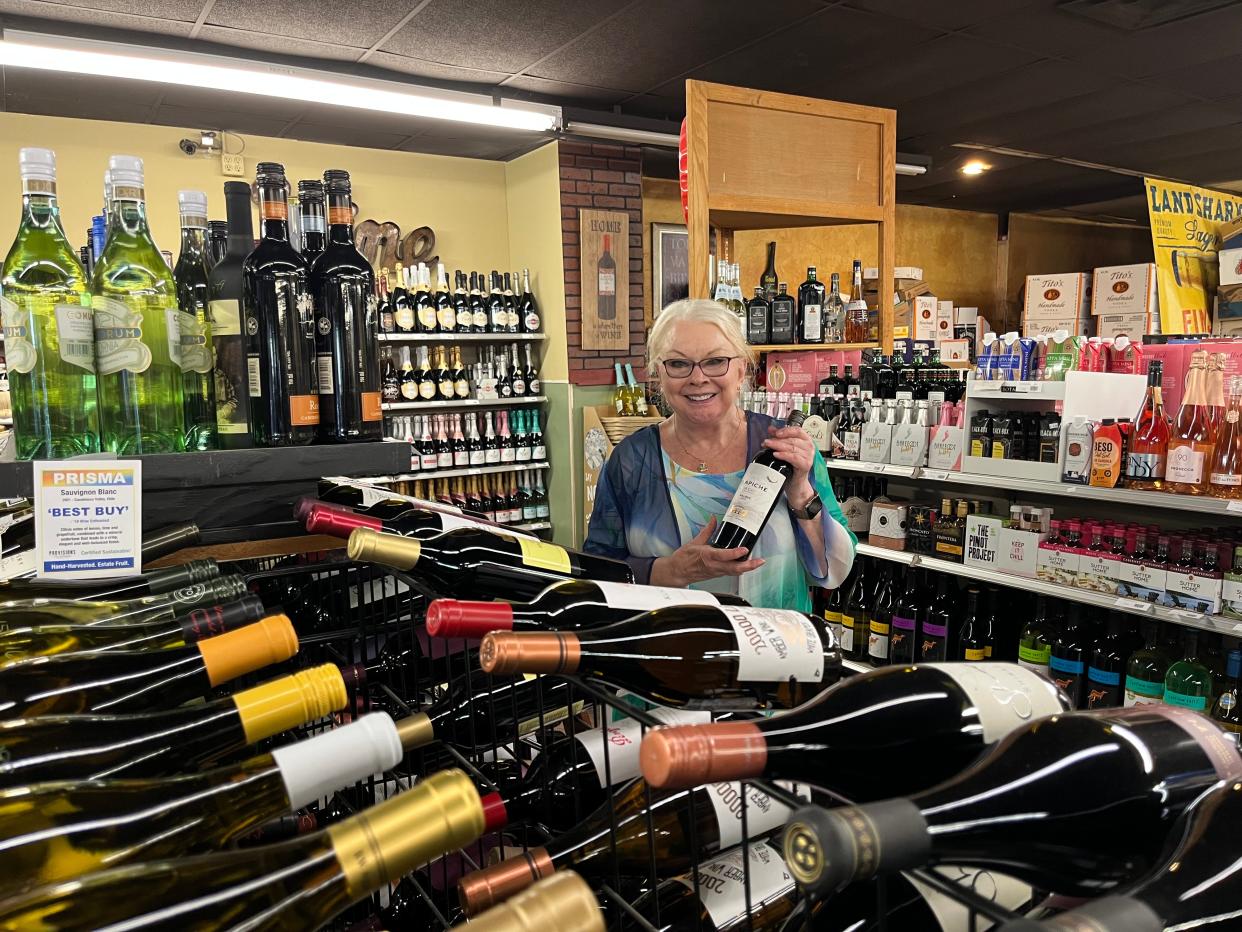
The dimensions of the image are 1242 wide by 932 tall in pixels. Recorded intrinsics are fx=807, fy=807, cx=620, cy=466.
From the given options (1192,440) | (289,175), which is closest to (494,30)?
(289,175)

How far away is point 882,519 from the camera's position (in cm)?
371

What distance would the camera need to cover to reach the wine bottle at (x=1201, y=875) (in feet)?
1.54

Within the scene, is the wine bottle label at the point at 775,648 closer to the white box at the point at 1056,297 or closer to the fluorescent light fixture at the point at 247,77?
the fluorescent light fixture at the point at 247,77

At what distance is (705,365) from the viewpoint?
6.28 feet

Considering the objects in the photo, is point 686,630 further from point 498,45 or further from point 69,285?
point 498,45

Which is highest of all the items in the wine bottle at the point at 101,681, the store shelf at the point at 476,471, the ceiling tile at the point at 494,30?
the ceiling tile at the point at 494,30

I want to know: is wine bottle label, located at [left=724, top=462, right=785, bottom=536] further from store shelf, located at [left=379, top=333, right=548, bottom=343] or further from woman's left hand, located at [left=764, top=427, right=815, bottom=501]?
store shelf, located at [left=379, top=333, right=548, bottom=343]

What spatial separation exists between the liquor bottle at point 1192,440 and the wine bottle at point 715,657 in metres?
2.35

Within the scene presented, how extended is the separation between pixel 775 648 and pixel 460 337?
5.16 meters

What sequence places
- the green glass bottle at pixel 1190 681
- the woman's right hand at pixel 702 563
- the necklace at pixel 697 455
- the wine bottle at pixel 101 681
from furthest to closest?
the green glass bottle at pixel 1190 681 < the necklace at pixel 697 455 < the woman's right hand at pixel 702 563 < the wine bottle at pixel 101 681

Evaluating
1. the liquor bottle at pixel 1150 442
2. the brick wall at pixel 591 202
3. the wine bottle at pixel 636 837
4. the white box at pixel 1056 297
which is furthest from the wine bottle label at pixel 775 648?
the white box at pixel 1056 297

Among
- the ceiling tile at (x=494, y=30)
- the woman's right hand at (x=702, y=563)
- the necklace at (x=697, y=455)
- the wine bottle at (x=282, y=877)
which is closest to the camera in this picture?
the wine bottle at (x=282, y=877)

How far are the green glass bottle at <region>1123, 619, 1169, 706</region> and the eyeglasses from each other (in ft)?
6.56

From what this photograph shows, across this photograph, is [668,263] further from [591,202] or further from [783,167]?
[783,167]
